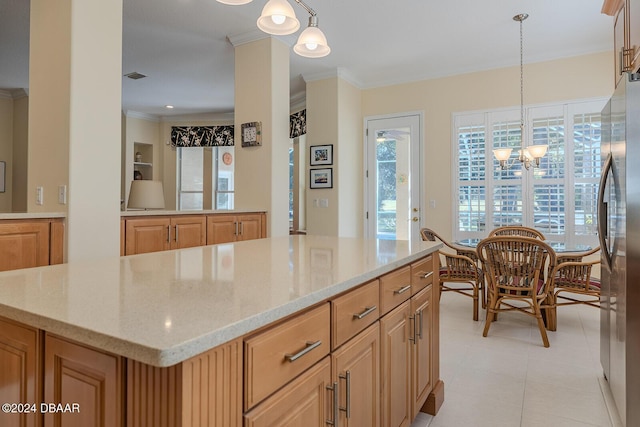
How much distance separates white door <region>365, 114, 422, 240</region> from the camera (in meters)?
5.32

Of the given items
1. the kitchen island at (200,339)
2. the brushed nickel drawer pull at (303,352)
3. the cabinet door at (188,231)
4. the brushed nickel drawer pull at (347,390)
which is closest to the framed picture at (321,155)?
the cabinet door at (188,231)

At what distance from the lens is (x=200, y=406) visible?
67cm

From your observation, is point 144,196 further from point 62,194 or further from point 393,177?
point 393,177

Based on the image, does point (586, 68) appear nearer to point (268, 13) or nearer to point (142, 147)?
point (268, 13)

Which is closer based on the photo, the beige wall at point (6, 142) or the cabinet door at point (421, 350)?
the cabinet door at point (421, 350)

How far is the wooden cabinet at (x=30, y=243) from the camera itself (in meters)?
2.20

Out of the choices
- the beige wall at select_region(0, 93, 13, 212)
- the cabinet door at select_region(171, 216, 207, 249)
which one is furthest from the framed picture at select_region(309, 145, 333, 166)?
the beige wall at select_region(0, 93, 13, 212)

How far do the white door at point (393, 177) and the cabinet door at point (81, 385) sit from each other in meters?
4.86

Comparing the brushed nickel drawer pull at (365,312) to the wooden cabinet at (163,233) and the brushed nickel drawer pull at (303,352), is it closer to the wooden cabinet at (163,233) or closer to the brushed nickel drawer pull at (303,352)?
the brushed nickel drawer pull at (303,352)

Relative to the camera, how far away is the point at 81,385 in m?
0.75

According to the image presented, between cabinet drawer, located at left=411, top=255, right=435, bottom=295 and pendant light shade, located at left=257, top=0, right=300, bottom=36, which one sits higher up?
pendant light shade, located at left=257, top=0, right=300, bottom=36

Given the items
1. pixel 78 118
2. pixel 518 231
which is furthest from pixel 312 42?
pixel 518 231

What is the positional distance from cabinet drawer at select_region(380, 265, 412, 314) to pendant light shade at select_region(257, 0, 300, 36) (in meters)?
1.34

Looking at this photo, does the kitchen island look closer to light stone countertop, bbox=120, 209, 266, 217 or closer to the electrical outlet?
the electrical outlet
